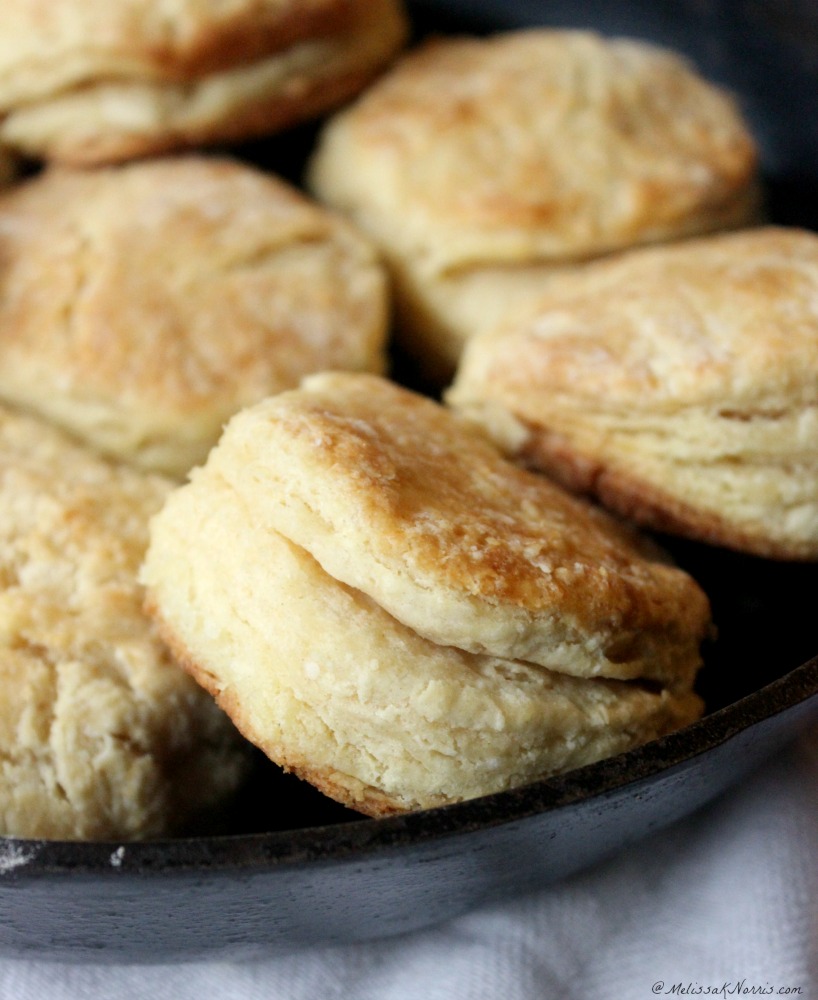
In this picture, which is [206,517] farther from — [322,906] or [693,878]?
[693,878]

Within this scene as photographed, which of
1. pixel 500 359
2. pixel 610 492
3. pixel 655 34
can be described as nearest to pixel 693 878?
pixel 610 492

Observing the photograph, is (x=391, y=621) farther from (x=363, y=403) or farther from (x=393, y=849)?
(x=363, y=403)

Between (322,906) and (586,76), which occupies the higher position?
(586,76)

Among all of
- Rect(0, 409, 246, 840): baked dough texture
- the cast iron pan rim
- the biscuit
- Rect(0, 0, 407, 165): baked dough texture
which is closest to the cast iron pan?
the cast iron pan rim

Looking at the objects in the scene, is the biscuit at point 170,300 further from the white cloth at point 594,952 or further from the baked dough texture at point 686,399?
the white cloth at point 594,952

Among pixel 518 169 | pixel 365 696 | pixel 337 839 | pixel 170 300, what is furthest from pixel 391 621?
pixel 518 169

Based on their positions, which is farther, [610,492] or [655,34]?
[655,34]

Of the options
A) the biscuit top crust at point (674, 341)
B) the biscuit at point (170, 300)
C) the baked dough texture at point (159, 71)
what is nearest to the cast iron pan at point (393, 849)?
the biscuit top crust at point (674, 341)

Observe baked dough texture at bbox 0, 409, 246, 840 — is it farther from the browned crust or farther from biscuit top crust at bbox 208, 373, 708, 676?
the browned crust
